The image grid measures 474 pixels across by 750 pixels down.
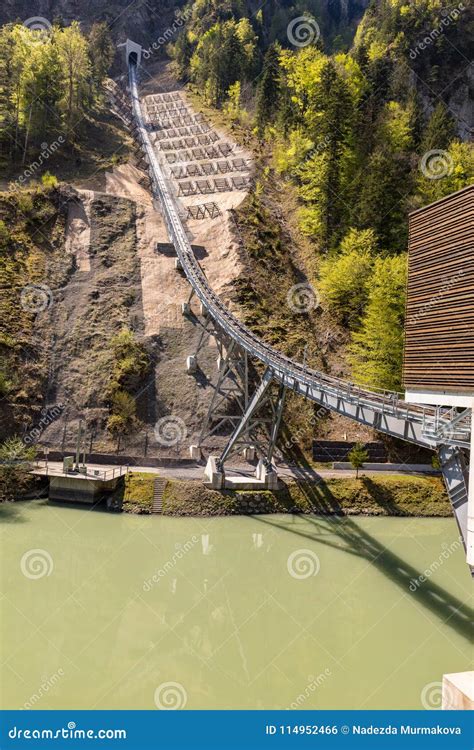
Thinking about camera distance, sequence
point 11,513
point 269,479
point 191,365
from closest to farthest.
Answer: point 11,513 < point 269,479 < point 191,365

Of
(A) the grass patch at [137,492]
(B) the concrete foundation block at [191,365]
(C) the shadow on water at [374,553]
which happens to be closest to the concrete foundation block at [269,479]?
(C) the shadow on water at [374,553]

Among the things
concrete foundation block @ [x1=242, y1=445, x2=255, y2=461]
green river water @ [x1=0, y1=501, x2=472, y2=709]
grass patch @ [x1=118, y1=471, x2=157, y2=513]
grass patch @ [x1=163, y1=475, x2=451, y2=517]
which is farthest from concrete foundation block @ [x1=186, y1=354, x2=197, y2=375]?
green river water @ [x1=0, y1=501, x2=472, y2=709]

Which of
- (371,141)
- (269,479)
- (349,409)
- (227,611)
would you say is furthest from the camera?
(371,141)

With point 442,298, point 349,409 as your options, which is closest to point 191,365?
point 349,409

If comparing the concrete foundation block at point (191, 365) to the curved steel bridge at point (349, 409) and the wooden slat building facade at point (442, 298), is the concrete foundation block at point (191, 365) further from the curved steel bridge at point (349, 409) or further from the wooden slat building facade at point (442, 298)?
the wooden slat building facade at point (442, 298)

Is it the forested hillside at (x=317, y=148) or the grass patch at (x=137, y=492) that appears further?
the forested hillside at (x=317, y=148)

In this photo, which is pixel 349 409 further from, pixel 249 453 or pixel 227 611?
pixel 249 453
